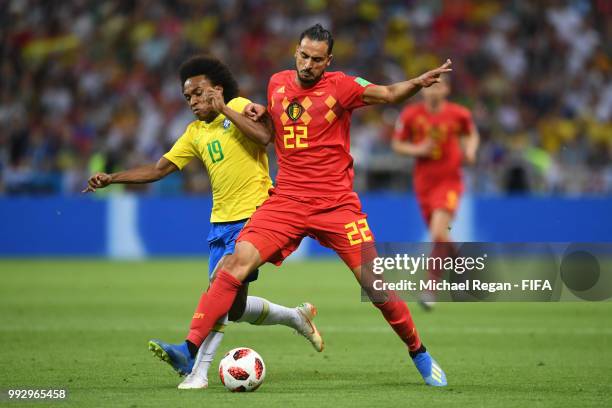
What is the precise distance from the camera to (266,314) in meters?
8.12

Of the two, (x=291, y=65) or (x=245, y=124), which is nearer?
(x=245, y=124)

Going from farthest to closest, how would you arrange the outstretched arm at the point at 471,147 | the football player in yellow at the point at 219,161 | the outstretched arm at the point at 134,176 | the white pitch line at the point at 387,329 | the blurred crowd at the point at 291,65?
the blurred crowd at the point at 291,65
the outstretched arm at the point at 471,147
the white pitch line at the point at 387,329
the football player in yellow at the point at 219,161
the outstretched arm at the point at 134,176

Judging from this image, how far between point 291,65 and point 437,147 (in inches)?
368

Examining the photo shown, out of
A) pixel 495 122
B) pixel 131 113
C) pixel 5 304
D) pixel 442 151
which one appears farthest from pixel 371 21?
pixel 5 304

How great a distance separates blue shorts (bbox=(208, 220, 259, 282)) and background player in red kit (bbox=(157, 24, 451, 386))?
44 cm

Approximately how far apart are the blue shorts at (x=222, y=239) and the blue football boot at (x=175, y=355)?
792mm

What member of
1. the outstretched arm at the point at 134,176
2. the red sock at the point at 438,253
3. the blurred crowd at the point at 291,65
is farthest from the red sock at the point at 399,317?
the blurred crowd at the point at 291,65

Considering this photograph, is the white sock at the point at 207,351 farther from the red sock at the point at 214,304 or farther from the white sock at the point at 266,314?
the white sock at the point at 266,314

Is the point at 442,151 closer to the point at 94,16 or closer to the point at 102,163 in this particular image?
the point at 102,163

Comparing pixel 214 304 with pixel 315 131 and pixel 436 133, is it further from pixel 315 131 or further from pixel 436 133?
pixel 436 133

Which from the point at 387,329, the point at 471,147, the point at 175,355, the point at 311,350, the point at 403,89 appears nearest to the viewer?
the point at 403,89

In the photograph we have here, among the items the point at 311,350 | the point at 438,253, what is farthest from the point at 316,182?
the point at 438,253

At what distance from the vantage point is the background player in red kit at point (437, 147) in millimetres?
13133

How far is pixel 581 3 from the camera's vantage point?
23656 mm
